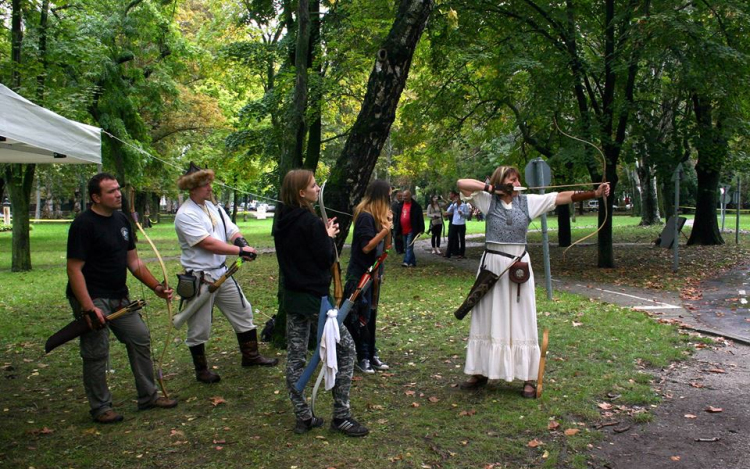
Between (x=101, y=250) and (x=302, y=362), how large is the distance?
5.80 ft

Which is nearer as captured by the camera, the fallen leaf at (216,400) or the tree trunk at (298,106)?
the fallen leaf at (216,400)

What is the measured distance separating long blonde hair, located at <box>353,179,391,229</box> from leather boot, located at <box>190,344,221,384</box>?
197 centimetres

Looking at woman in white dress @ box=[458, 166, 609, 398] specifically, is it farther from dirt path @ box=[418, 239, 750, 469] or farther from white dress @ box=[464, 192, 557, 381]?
dirt path @ box=[418, 239, 750, 469]

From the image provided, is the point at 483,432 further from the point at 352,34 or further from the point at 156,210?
the point at 156,210

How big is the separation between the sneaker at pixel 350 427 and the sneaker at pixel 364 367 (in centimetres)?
158

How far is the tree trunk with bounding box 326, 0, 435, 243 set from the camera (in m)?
6.32

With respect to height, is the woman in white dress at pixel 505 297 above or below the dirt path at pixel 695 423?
above

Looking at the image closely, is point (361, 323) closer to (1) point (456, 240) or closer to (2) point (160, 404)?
(2) point (160, 404)

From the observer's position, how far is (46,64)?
15.7m

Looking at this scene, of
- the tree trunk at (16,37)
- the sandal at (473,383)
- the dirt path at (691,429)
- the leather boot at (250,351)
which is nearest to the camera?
the dirt path at (691,429)

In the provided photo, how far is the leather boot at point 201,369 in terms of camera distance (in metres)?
5.90

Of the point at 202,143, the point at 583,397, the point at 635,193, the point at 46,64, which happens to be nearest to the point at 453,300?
the point at 583,397

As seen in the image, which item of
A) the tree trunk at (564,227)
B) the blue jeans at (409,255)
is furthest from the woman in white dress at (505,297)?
the tree trunk at (564,227)

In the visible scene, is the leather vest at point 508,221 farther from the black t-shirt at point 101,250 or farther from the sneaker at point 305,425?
the black t-shirt at point 101,250
